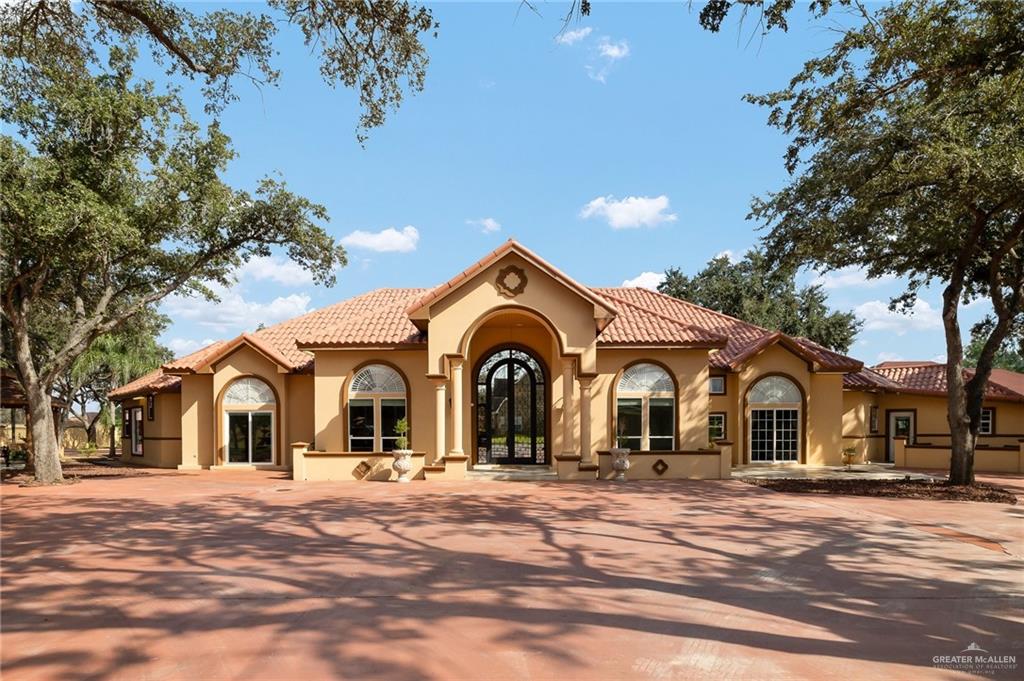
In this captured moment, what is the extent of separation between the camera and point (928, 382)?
2514 cm

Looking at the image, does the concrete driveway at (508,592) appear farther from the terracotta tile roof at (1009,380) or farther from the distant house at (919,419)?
the terracotta tile roof at (1009,380)

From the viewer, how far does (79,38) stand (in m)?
10.3

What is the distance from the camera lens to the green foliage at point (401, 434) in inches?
707

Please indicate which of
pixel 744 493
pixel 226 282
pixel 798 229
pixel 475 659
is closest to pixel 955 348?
pixel 798 229

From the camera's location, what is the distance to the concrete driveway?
5.23 meters

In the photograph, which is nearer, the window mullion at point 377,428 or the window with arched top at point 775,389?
the window mullion at point 377,428

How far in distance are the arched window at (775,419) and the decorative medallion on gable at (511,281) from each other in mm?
9730

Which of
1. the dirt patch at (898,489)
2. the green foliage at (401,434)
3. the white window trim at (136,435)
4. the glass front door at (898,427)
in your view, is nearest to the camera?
the dirt patch at (898,489)

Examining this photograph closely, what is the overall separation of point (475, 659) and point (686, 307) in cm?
2104

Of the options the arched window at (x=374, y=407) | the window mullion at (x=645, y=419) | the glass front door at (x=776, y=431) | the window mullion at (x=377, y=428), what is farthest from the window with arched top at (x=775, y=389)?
the window mullion at (x=377, y=428)

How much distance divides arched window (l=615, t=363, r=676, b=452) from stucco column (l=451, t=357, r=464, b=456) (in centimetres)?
508

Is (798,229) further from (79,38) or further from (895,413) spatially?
(79,38)

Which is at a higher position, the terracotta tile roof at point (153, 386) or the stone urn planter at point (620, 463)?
the terracotta tile roof at point (153, 386)

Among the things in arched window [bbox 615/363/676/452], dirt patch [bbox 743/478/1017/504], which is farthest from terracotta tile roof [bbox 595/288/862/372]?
dirt patch [bbox 743/478/1017/504]
